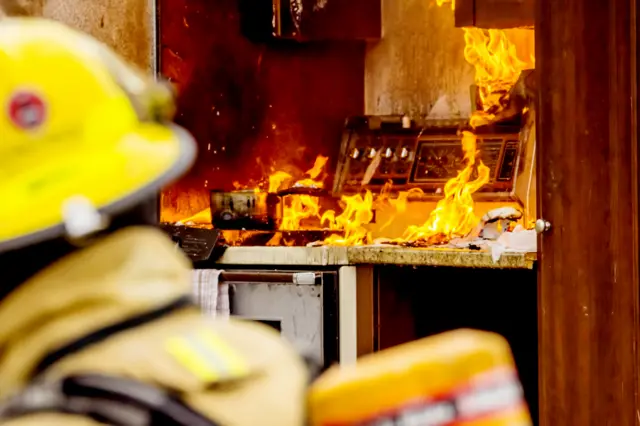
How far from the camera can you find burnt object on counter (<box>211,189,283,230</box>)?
416 cm

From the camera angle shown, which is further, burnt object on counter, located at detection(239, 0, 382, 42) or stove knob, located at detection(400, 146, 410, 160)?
burnt object on counter, located at detection(239, 0, 382, 42)

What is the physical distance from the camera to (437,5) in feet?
17.5

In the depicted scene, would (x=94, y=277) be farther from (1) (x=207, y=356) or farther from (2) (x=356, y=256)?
(2) (x=356, y=256)

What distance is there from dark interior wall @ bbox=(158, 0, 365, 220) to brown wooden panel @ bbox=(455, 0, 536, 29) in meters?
0.92

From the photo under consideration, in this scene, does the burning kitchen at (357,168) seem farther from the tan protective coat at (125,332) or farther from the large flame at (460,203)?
the tan protective coat at (125,332)

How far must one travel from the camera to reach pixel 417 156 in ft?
16.0

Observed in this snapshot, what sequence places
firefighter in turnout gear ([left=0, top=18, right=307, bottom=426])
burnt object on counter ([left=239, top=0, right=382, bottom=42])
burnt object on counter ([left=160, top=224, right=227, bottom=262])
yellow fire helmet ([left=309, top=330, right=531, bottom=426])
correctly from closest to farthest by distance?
firefighter in turnout gear ([left=0, top=18, right=307, bottom=426]), yellow fire helmet ([left=309, top=330, right=531, bottom=426]), burnt object on counter ([left=160, top=224, right=227, bottom=262]), burnt object on counter ([left=239, top=0, right=382, bottom=42])

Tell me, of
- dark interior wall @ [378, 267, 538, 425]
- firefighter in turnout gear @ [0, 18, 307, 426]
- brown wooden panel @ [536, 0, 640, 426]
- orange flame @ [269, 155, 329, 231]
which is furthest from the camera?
orange flame @ [269, 155, 329, 231]

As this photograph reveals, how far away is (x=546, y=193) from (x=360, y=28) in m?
2.38

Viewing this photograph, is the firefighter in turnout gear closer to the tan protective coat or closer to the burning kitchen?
the tan protective coat

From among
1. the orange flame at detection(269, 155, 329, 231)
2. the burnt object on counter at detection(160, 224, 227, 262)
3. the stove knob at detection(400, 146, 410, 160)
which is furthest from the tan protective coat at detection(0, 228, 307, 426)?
the stove knob at detection(400, 146, 410, 160)

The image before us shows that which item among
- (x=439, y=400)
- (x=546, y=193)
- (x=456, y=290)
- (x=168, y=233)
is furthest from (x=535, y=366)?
(x=439, y=400)

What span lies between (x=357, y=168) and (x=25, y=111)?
4216 mm

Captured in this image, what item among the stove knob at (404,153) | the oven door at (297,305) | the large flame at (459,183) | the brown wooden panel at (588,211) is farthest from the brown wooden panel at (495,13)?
the oven door at (297,305)
